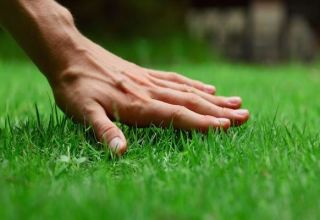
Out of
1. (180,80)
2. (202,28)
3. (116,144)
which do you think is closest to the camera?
(116,144)

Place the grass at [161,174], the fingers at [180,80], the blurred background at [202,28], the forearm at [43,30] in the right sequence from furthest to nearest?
the blurred background at [202,28]
the fingers at [180,80]
the forearm at [43,30]
the grass at [161,174]

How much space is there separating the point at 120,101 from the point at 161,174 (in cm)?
50

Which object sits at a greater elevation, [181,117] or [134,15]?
[181,117]

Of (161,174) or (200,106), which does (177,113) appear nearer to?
(200,106)

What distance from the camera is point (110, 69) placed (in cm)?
225

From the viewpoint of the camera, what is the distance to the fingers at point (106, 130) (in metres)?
1.98

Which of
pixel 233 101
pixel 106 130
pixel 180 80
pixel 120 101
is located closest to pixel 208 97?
pixel 233 101

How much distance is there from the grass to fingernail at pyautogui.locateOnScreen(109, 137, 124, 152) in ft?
0.10

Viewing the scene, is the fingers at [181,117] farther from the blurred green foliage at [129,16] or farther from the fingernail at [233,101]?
the blurred green foliage at [129,16]

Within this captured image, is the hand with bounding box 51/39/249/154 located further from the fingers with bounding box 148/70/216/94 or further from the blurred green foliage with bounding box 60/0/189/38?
the blurred green foliage with bounding box 60/0/189/38

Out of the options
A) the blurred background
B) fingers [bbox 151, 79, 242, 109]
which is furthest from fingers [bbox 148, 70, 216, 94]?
the blurred background

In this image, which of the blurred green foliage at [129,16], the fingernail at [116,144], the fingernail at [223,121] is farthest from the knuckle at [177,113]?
the blurred green foliage at [129,16]

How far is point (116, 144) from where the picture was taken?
1989mm

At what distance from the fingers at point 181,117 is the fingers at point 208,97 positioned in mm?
164
